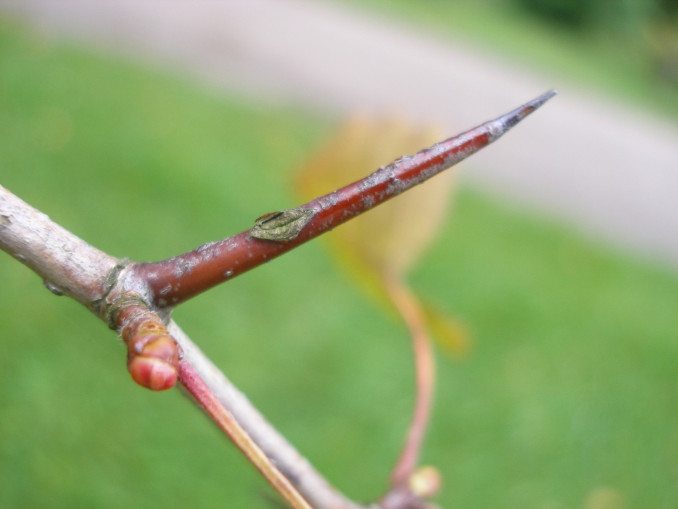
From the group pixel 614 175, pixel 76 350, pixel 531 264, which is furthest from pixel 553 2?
pixel 76 350

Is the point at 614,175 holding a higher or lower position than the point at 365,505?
lower

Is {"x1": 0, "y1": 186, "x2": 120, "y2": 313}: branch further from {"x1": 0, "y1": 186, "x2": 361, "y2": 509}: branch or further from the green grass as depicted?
the green grass

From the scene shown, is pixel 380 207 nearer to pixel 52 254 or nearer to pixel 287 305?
pixel 52 254

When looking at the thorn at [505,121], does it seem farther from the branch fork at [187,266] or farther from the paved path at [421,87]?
the paved path at [421,87]

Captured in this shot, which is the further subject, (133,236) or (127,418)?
(133,236)

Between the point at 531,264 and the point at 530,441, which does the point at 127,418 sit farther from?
the point at 531,264
